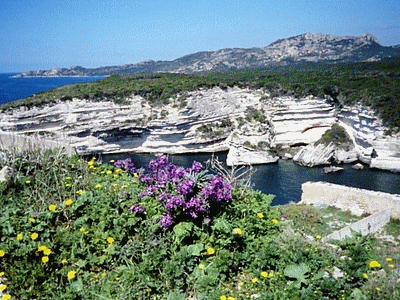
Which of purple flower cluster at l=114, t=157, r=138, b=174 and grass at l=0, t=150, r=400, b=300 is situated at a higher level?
purple flower cluster at l=114, t=157, r=138, b=174

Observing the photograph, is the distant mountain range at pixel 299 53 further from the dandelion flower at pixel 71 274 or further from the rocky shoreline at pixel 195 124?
the dandelion flower at pixel 71 274

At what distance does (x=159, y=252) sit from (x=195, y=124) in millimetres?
45090

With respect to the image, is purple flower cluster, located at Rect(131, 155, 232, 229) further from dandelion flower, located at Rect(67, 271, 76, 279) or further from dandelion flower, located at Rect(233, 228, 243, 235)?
dandelion flower, located at Rect(67, 271, 76, 279)

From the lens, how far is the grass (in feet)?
13.3

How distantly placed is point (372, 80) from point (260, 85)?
16.8 metres

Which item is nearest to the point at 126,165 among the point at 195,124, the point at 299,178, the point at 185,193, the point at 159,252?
the point at 185,193

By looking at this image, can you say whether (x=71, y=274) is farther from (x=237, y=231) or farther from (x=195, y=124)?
(x=195, y=124)

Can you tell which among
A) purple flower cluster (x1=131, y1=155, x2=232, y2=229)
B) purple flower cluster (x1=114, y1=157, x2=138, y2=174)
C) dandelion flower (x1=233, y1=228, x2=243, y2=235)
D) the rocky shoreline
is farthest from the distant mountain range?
dandelion flower (x1=233, y1=228, x2=243, y2=235)

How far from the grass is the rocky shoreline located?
3747cm

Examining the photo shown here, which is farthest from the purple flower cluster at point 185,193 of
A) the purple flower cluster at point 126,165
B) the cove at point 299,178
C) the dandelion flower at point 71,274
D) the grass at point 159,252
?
the cove at point 299,178

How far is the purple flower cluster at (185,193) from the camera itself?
15.6ft

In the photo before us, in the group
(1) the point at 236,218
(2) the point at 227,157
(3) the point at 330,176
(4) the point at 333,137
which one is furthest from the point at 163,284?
(4) the point at 333,137

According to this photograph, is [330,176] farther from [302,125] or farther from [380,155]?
[302,125]

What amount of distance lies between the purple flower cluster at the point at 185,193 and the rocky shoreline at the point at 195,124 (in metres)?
37.5
